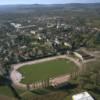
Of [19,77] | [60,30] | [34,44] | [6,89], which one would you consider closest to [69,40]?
[34,44]

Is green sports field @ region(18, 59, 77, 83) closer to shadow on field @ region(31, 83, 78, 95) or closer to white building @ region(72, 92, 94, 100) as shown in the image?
shadow on field @ region(31, 83, 78, 95)

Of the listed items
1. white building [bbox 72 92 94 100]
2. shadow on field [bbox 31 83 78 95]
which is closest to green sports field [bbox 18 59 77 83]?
shadow on field [bbox 31 83 78 95]

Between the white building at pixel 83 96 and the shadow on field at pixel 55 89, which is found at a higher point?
the white building at pixel 83 96

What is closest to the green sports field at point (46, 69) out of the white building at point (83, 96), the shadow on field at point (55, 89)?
the shadow on field at point (55, 89)

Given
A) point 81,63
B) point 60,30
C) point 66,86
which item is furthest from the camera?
point 60,30

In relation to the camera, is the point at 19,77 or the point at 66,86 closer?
the point at 66,86

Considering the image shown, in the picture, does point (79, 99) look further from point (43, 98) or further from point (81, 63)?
point (81, 63)

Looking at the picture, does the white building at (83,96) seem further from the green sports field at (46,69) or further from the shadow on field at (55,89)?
the green sports field at (46,69)

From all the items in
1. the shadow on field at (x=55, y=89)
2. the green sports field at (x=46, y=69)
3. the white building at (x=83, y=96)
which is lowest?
the green sports field at (x=46, y=69)
